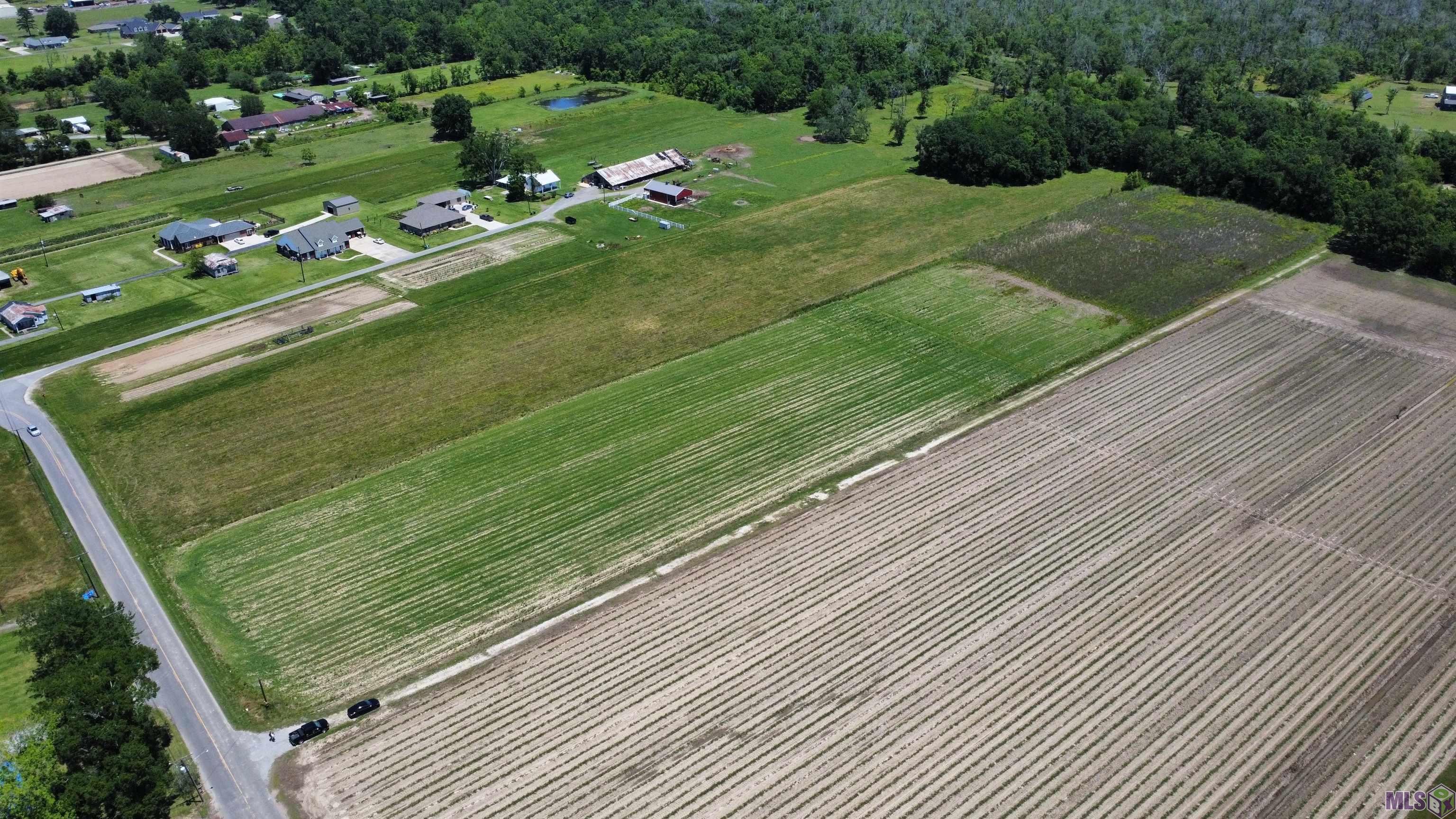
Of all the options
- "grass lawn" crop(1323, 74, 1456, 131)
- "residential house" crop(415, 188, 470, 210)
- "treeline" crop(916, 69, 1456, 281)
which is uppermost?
"grass lawn" crop(1323, 74, 1456, 131)

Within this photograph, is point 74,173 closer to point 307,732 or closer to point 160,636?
point 160,636

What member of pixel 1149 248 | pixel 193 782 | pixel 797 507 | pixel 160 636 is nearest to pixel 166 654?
pixel 160 636

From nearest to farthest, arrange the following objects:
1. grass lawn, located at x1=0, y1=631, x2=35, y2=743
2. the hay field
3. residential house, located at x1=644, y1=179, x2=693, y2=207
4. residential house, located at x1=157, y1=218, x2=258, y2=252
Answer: the hay field < grass lawn, located at x1=0, y1=631, x2=35, y2=743 < residential house, located at x1=157, y1=218, x2=258, y2=252 < residential house, located at x1=644, y1=179, x2=693, y2=207

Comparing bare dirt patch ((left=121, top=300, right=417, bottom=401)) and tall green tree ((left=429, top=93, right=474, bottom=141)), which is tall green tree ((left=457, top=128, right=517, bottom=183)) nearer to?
tall green tree ((left=429, top=93, right=474, bottom=141))

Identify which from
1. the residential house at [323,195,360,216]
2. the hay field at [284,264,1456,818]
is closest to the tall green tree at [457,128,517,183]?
the residential house at [323,195,360,216]

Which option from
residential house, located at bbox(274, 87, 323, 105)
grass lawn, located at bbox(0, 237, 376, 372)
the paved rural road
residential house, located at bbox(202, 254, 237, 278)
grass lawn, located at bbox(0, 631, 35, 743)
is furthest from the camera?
residential house, located at bbox(274, 87, 323, 105)

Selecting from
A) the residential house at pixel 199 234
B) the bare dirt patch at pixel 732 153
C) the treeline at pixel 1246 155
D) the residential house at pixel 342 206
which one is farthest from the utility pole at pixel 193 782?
the treeline at pixel 1246 155

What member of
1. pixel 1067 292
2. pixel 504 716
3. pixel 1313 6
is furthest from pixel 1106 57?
pixel 504 716
